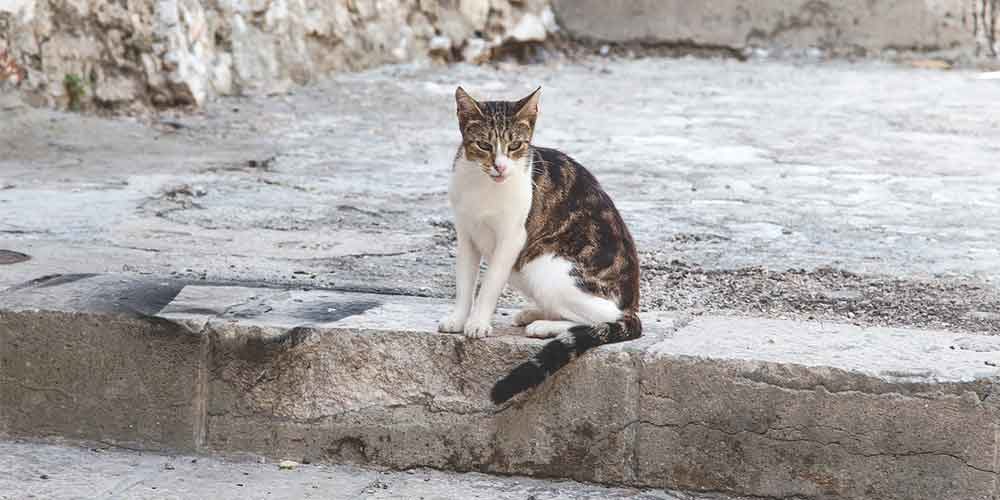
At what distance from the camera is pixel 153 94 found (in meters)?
7.16

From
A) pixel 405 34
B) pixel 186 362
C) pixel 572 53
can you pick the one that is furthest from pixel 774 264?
pixel 572 53

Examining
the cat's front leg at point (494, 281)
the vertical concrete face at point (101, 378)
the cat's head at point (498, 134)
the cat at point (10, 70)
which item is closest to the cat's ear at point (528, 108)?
the cat's head at point (498, 134)

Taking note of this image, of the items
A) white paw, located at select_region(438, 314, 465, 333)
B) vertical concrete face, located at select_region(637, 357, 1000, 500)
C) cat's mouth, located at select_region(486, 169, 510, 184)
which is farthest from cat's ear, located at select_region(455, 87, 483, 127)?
vertical concrete face, located at select_region(637, 357, 1000, 500)

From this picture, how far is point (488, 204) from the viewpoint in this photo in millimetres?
3078

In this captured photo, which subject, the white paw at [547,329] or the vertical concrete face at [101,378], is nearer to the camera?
the white paw at [547,329]

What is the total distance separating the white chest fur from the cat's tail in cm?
28

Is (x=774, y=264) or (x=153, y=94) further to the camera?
(x=153, y=94)

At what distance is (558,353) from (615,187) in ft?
9.22

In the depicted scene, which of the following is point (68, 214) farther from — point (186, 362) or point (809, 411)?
point (809, 411)

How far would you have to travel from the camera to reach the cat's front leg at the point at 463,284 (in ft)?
10.2

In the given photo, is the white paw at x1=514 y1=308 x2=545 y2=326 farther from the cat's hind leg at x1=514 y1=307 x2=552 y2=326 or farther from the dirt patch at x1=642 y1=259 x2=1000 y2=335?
the dirt patch at x1=642 y1=259 x2=1000 y2=335

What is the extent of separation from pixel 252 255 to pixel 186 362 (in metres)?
1.02

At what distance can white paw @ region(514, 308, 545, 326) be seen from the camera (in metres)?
3.21

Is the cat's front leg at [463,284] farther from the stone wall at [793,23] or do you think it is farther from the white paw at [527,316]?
the stone wall at [793,23]
